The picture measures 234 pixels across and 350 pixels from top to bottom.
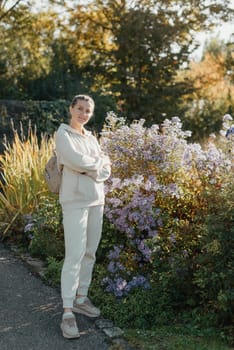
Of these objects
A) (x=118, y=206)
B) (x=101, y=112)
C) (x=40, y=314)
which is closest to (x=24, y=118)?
(x=101, y=112)

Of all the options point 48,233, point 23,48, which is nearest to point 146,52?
point 23,48

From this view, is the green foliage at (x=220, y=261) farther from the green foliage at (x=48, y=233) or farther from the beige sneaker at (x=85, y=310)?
the green foliage at (x=48, y=233)

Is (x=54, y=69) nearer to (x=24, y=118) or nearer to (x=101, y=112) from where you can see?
(x=101, y=112)

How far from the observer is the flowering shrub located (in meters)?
4.89

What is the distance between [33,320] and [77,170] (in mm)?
1353

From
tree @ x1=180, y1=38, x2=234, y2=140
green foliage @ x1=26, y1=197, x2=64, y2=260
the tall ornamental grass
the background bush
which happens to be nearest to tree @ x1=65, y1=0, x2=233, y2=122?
tree @ x1=180, y1=38, x2=234, y2=140

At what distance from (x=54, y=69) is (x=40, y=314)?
10.6 metres

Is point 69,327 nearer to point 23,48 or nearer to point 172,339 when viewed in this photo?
point 172,339

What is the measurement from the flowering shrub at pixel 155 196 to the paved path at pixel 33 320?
0.57 m

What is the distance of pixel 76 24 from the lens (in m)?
16.0

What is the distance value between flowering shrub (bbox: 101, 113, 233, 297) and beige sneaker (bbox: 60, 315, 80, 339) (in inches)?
28.3

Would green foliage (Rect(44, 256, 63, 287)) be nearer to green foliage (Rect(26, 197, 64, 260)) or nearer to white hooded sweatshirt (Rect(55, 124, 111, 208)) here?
green foliage (Rect(26, 197, 64, 260))

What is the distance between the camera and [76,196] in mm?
4117

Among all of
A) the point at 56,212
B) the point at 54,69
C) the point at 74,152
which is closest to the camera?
the point at 74,152
